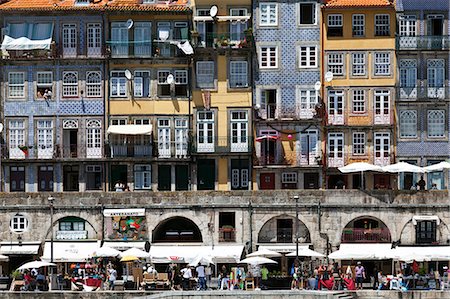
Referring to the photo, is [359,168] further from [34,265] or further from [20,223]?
[34,265]

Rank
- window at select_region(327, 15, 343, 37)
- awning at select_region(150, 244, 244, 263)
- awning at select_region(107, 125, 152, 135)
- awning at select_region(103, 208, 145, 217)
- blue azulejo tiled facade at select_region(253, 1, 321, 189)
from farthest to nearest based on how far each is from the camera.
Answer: window at select_region(327, 15, 343, 37)
blue azulejo tiled facade at select_region(253, 1, 321, 189)
awning at select_region(107, 125, 152, 135)
awning at select_region(103, 208, 145, 217)
awning at select_region(150, 244, 244, 263)

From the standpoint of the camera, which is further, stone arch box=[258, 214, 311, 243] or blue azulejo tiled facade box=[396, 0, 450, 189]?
blue azulejo tiled facade box=[396, 0, 450, 189]

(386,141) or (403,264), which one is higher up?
(386,141)

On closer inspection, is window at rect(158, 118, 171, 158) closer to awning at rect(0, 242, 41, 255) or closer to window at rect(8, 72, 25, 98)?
window at rect(8, 72, 25, 98)

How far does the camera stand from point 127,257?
76.1 metres

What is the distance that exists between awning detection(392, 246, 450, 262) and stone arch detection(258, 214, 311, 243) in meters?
4.91

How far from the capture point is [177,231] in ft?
271

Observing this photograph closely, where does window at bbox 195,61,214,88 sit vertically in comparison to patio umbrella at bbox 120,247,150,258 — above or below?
above

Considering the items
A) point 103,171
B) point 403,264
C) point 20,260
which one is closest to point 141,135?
point 103,171

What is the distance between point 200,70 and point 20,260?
14.7 metres

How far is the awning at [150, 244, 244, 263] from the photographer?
78562mm

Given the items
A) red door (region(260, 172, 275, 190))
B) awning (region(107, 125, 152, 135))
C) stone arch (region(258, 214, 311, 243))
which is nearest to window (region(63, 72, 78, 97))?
awning (region(107, 125, 152, 135))

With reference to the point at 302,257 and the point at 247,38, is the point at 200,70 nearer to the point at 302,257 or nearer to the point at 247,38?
the point at 247,38

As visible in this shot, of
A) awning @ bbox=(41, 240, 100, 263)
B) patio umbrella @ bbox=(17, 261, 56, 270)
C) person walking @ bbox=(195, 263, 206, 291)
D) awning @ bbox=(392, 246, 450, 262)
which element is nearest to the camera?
person walking @ bbox=(195, 263, 206, 291)
